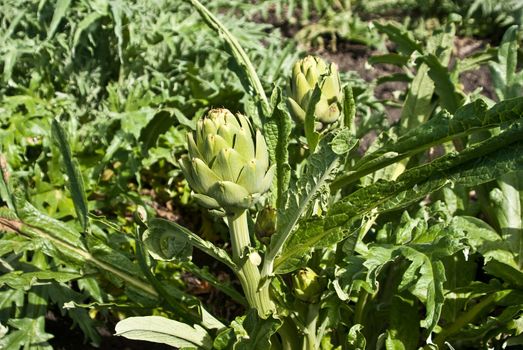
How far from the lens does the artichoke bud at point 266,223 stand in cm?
121

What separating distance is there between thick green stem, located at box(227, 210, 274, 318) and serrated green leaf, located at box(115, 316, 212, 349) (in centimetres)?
10

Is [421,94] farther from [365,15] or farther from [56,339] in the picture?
[365,15]

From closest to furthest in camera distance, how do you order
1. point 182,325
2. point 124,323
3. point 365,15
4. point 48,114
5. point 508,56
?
point 124,323 → point 182,325 → point 508,56 → point 48,114 → point 365,15

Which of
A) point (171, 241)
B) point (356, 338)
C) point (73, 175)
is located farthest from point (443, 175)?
point (73, 175)

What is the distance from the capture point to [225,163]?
40.1 inches

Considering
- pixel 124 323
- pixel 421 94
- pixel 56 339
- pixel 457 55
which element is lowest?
pixel 56 339

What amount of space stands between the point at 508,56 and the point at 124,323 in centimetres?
96

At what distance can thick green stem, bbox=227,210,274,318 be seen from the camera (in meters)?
1.15

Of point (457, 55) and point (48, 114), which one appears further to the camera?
point (457, 55)

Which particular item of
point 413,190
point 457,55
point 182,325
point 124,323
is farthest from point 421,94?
point 457,55

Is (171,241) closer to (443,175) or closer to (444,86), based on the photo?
(443,175)

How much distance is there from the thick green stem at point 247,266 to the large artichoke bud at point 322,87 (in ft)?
0.78

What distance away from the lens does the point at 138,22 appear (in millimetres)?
2148

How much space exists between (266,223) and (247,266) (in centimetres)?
8
